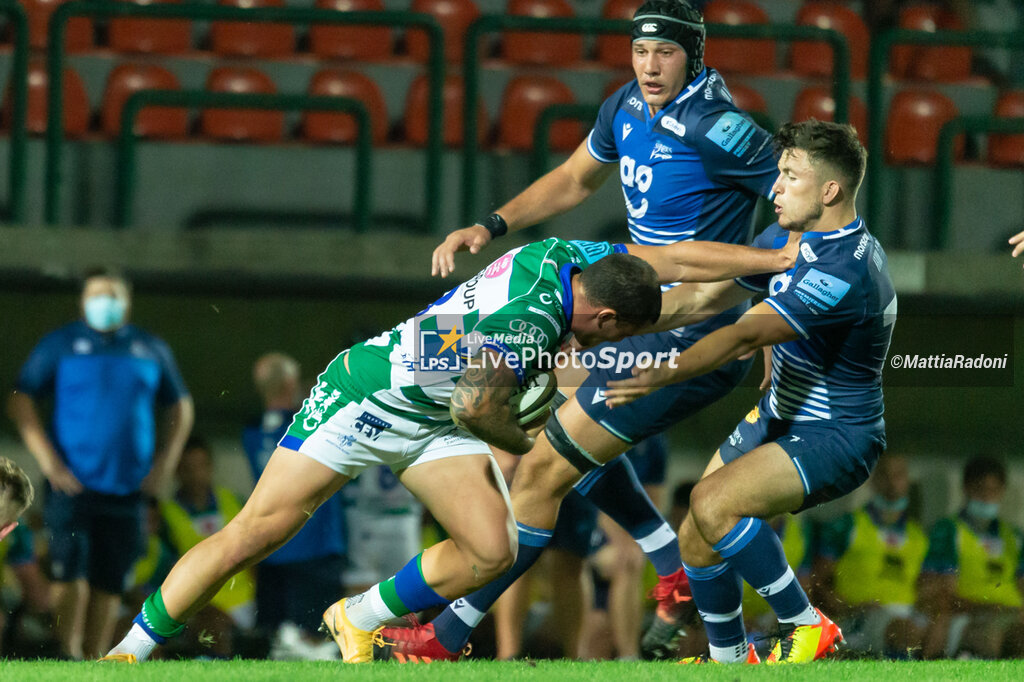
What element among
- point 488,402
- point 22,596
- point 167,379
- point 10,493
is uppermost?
point 488,402

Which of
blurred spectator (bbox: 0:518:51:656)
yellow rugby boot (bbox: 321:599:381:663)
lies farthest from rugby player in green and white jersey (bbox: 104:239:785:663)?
blurred spectator (bbox: 0:518:51:656)

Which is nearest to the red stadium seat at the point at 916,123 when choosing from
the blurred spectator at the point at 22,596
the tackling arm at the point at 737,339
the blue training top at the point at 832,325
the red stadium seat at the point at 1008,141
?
the red stadium seat at the point at 1008,141

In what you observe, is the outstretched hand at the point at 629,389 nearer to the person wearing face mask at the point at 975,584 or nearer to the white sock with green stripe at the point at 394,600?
the white sock with green stripe at the point at 394,600

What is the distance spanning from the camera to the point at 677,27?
15.9 feet

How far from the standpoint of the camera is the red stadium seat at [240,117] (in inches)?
281

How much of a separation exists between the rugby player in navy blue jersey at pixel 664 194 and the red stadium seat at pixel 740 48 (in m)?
2.74

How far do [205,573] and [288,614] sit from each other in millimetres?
1291

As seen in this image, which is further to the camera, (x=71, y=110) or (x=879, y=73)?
(x=71, y=110)

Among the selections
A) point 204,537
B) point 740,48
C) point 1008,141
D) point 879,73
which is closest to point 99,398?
point 204,537

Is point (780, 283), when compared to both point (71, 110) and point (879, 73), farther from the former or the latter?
point (71, 110)

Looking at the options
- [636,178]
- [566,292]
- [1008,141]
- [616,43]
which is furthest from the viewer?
[616,43]

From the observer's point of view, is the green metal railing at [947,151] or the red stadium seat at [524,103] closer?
the green metal railing at [947,151]

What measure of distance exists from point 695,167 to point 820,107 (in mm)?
2748

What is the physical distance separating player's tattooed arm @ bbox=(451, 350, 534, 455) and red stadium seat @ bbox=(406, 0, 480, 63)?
165 inches
